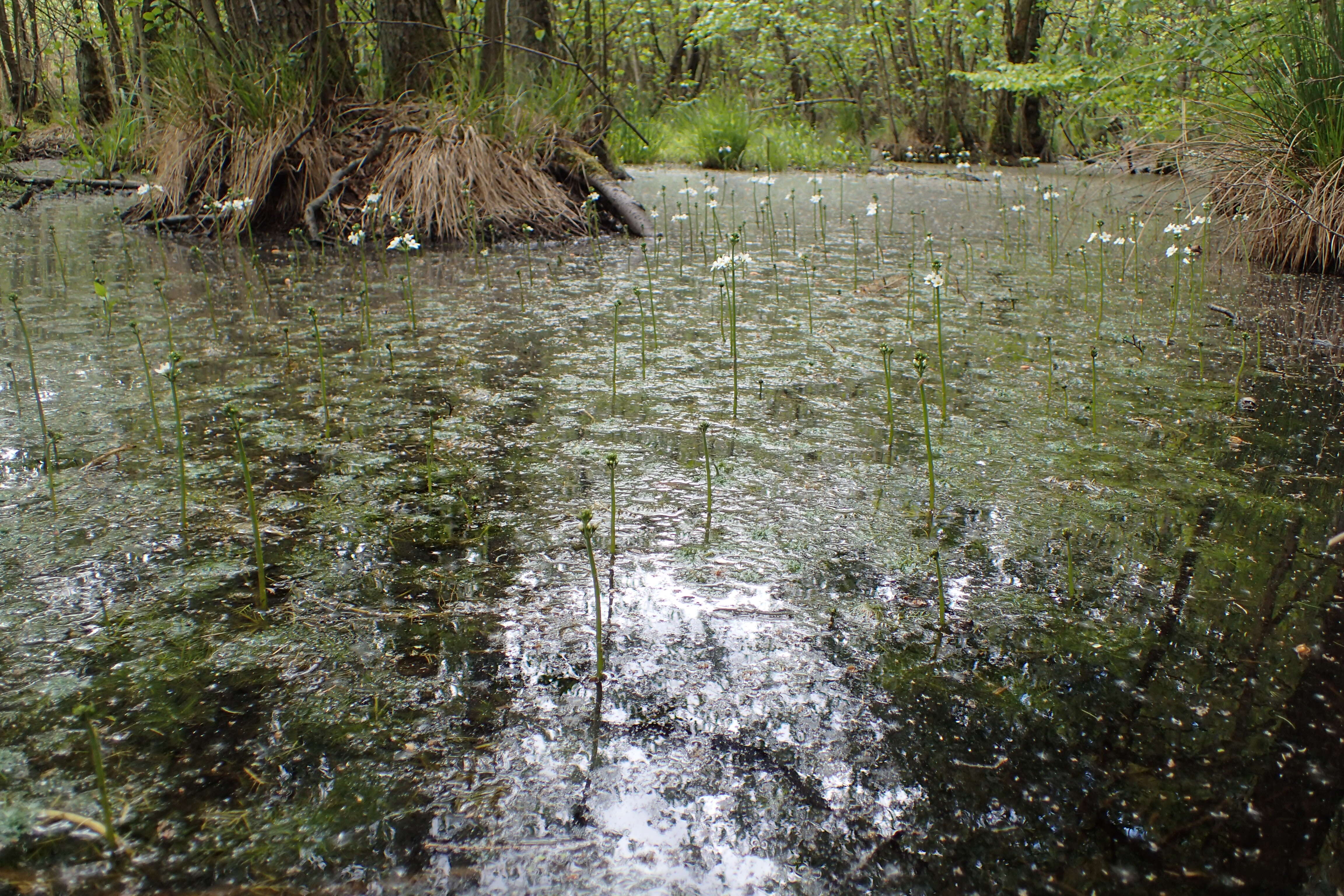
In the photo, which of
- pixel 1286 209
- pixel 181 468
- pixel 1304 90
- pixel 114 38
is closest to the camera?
pixel 181 468

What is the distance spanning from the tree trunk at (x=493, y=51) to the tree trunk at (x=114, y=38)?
304 cm

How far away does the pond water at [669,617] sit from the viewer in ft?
3.31

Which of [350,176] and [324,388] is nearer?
[324,388]

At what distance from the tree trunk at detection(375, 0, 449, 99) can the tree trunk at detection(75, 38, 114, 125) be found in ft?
17.8

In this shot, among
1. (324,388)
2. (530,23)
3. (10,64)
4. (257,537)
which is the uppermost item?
(10,64)

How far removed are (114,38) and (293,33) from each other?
358cm

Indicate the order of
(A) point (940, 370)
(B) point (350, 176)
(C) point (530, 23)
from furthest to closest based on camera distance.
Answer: (C) point (530, 23) → (B) point (350, 176) → (A) point (940, 370)

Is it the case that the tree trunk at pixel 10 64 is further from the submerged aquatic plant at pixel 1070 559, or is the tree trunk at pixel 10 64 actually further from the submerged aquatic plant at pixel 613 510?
the submerged aquatic plant at pixel 1070 559

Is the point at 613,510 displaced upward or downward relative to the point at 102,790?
upward

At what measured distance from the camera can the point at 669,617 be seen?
4.78 feet

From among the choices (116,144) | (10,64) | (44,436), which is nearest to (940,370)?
(44,436)

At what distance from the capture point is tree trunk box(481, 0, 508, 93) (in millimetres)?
5688

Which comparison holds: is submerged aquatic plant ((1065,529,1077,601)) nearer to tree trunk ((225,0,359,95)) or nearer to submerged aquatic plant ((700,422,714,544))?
submerged aquatic plant ((700,422,714,544))

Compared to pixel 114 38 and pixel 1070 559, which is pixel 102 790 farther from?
pixel 114 38
